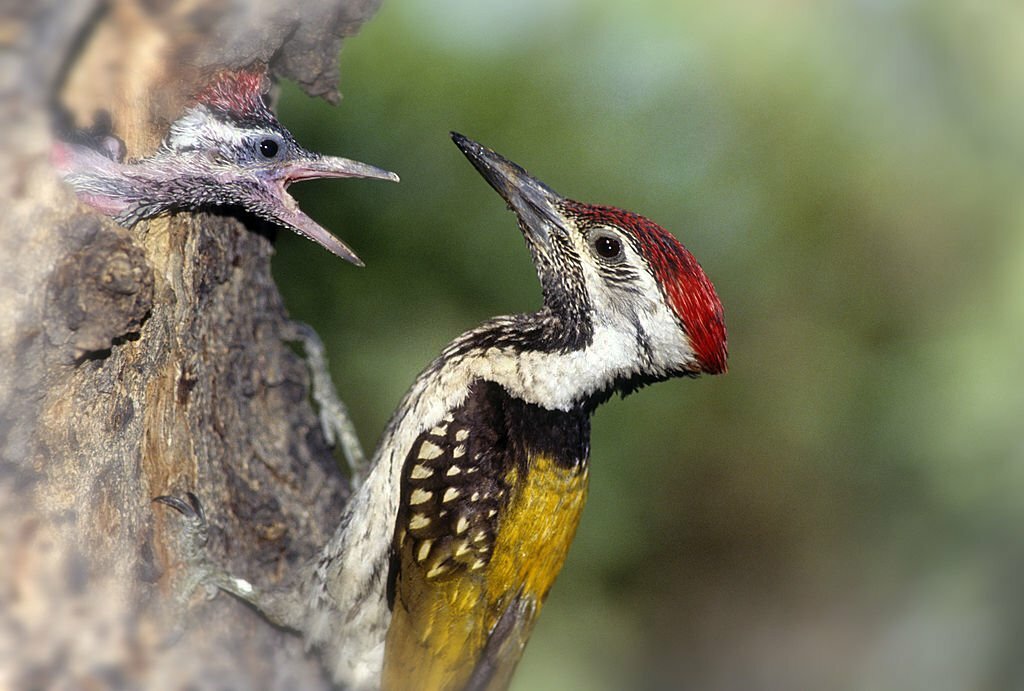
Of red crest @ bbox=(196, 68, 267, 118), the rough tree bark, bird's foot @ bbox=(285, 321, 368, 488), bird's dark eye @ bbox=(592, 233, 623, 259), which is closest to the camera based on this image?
the rough tree bark

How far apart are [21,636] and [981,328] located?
12.2 ft

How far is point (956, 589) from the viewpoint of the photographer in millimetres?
4117

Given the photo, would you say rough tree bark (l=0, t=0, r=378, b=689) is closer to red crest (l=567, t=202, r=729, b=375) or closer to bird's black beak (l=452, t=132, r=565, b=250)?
bird's black beak (l=452, t=132, r=565, b=250)

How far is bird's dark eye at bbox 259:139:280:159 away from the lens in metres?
2.44

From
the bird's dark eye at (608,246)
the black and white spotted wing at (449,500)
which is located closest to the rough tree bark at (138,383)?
the black and white spotted wing at (449,500)

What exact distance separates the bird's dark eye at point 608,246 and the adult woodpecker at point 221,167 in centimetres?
73

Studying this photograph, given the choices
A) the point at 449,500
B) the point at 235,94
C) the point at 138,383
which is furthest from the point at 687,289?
the point at 138,383

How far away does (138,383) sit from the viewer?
2.45 meters

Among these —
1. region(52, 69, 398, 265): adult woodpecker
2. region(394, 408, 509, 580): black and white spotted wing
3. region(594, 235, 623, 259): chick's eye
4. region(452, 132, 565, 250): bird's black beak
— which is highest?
region(452, 132, 565, 250): bird's black beak

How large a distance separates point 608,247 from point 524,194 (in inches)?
12.0

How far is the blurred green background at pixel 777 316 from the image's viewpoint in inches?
145

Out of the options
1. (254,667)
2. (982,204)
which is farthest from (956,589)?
(254,667)

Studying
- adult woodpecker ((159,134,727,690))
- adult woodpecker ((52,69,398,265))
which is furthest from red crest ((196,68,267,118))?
adult woodpecker ((159,134,727,690))

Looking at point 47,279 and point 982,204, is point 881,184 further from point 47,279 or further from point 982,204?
point 47,279
